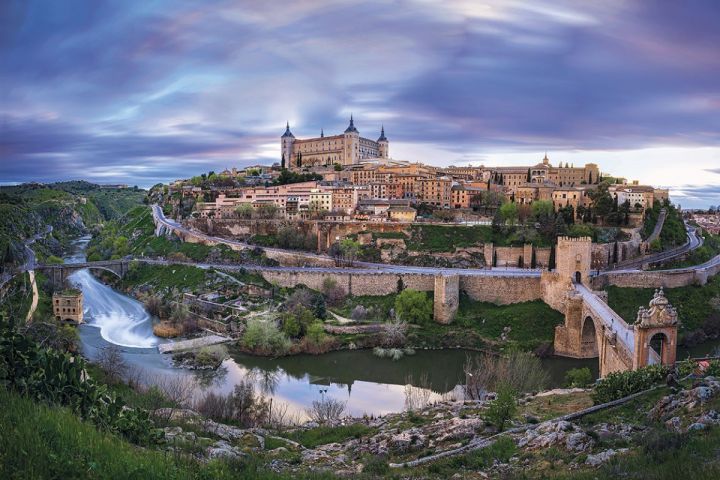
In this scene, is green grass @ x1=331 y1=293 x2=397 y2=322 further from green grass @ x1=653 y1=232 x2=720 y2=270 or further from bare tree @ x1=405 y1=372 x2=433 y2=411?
green grass @ x1=653 y1=232 x2=720 y2=270

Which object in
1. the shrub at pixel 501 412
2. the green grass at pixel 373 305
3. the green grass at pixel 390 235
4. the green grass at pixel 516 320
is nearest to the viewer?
the shrub at pixel 501 412

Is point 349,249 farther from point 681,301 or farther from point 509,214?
point 681,301

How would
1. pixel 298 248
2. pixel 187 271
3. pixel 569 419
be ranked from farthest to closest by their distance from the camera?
pixel 298 248, pixel 187 271, pixel 569 419

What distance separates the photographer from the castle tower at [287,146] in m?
77.6

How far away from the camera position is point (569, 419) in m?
10.5

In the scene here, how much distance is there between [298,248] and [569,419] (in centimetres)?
3096

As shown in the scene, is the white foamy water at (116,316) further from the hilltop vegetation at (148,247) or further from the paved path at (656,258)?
the paved path at (656,258)

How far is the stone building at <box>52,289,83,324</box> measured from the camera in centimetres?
2933

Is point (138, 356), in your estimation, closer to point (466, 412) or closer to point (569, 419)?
point (466, 412)

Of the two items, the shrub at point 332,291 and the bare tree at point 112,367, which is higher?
the shrub at point 332,291

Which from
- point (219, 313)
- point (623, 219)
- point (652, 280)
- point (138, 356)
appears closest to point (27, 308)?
point (138, 356)

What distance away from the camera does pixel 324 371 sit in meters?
23.5

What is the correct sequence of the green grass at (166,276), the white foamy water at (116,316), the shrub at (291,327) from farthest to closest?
the green grass at (166,276)
the white foamy water at (116,316)
the shrub at (291,327)

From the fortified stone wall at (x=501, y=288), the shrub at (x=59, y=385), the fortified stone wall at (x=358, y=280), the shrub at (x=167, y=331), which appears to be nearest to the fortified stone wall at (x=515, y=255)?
the fortified stone wall at (x=501, y=288)
